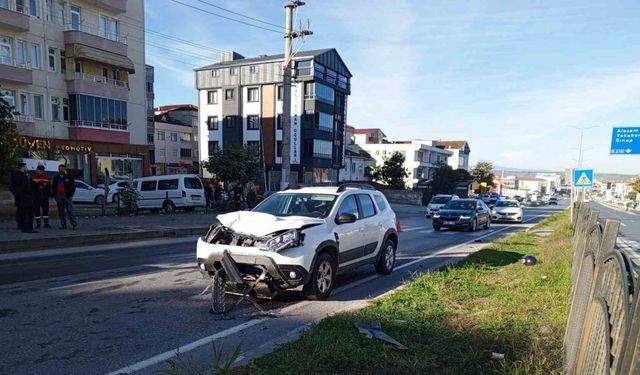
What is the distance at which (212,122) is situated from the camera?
5691 centimetres

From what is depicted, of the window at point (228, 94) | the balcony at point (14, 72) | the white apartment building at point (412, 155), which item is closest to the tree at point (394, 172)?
the white apartment building at point (412, 155)

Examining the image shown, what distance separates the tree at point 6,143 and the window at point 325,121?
39223 mm

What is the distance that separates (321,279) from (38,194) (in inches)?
418

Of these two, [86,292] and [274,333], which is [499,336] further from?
[86,292]

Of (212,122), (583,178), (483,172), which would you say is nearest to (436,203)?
(583,178)

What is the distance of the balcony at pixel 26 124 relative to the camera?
1102 inches

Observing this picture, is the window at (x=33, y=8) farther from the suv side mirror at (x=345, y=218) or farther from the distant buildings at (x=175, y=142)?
the distant buildings at (x=175, y=142)

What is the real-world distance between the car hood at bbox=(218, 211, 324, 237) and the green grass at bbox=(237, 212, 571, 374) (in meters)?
1.59

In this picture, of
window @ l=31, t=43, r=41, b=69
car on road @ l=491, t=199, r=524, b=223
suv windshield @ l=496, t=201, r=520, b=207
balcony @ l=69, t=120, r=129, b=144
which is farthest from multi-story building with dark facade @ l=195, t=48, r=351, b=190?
car on road @ l=491, t=199, r=524, b=223

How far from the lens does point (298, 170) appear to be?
51688 mm

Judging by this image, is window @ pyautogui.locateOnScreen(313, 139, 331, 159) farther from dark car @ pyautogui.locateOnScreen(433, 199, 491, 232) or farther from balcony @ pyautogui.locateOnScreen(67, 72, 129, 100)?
dark car @ pyautogui.locateOnScreen(433, 199, 491, 232)

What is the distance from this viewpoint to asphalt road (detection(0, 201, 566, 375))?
13.5 ft

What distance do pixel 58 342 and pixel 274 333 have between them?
7.53 feet

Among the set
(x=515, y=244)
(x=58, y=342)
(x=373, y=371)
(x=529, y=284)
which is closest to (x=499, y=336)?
(x=373, y=371)
